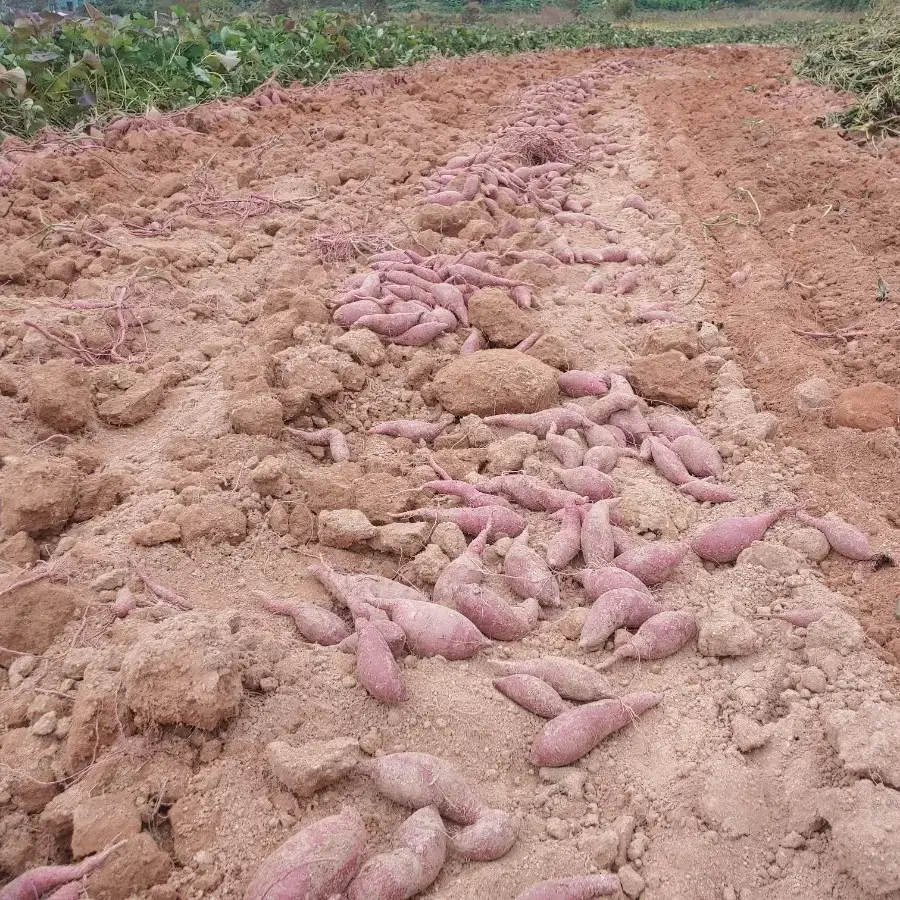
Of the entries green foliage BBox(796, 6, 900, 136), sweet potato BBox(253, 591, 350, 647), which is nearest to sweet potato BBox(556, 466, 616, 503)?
sweet potato BBox(253, 591, 350, 647)

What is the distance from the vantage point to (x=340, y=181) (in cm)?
572

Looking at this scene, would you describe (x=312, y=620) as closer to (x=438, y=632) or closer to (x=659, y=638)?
(x=438, y=632)

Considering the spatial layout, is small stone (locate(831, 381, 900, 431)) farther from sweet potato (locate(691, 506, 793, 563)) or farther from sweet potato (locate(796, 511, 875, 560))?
sweet potato (locate(691, 506, 793, 563))

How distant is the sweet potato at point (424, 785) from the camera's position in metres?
1.73

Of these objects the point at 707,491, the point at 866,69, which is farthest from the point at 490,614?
the point at 866,69

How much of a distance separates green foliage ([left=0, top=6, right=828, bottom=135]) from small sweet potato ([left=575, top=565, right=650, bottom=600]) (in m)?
6.16

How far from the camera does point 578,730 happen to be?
1.91m

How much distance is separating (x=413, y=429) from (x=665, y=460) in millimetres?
1055

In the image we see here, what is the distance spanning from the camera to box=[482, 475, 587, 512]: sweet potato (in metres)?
2.75

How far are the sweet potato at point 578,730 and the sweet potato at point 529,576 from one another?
48cm

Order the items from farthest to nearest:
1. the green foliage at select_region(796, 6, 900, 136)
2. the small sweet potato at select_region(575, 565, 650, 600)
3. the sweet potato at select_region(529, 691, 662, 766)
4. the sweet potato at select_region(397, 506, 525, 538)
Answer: the green foliage at select_region(796, 6, 900, 136), the sweet potato at select_region(397, 506, 525, 538), the small sweet potato at select_region(575, 565, 650, 600), the sweet potato at select_region(529, 691, 662, 766)

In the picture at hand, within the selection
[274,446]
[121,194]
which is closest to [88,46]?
[121,194]

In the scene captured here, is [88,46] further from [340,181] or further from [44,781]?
[44,781]

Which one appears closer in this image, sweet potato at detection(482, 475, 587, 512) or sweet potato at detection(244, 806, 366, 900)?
sweet potato at detection(244, 806, 366, 900)
